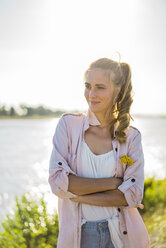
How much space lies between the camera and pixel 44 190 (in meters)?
8.15

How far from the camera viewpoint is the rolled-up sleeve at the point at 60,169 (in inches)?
64.8

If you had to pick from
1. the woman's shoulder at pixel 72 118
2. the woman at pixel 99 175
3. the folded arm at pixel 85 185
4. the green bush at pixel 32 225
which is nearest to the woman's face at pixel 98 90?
the woman at pixel 99 175

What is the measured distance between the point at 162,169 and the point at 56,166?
34.0 ft

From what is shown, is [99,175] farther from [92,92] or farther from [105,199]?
[92,92]

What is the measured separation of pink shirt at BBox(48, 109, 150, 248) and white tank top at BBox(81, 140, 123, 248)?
0.12ft

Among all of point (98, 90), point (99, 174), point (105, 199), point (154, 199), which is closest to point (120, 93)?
point (98, 90)

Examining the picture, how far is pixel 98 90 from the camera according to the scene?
1.70 m

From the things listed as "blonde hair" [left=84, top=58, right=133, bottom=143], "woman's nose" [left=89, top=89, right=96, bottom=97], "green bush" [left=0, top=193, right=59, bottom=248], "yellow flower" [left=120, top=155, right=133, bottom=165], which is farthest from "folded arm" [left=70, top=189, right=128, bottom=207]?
"green bush" [left=0, top=193, right=59, bottom=248]

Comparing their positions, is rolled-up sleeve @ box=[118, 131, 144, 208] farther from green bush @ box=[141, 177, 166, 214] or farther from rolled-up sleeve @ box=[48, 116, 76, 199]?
green bush @ box=[141, 177, 166, 214]

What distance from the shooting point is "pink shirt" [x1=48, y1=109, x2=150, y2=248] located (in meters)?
1.66

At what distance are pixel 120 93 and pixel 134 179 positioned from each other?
60cm

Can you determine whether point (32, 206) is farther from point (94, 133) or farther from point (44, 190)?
point (44, 190)

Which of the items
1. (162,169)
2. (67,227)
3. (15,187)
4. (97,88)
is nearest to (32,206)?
(67,227)

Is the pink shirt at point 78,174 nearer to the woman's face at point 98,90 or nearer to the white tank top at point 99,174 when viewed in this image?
the white tank top at point 99,174
